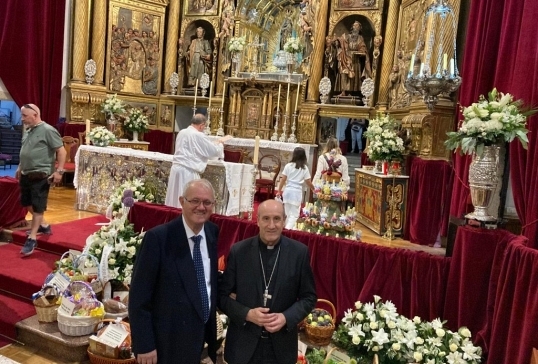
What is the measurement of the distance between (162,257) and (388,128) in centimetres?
684

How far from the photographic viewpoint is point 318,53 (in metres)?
11.6

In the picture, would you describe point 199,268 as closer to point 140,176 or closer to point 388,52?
point 140,176

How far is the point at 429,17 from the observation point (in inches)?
283

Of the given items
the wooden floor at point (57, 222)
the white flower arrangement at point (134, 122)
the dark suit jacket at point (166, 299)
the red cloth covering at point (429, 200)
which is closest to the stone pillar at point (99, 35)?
the white flower arrangement at point (134, 122)

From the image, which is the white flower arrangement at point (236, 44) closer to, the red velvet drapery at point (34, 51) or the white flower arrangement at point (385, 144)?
the red velvet drapery at point (34, 51)

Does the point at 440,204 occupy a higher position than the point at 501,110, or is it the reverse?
the point at 501,110

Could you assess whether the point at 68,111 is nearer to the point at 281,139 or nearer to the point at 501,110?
the point at 281,139

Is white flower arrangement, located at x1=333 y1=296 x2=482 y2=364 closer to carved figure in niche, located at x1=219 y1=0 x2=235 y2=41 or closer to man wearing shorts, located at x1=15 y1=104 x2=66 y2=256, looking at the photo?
man wearing shorts, located at x1=15 y1=104 x2=66 y2=256

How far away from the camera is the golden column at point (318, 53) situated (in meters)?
11.5

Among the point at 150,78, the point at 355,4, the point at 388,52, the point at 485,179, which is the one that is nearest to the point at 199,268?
the point at 485,179

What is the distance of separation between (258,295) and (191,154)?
457cm

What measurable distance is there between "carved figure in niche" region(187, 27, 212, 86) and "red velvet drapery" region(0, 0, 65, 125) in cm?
342

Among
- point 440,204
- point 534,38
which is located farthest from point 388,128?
point 534,38

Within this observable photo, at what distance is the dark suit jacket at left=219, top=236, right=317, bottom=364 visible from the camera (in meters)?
2.62
